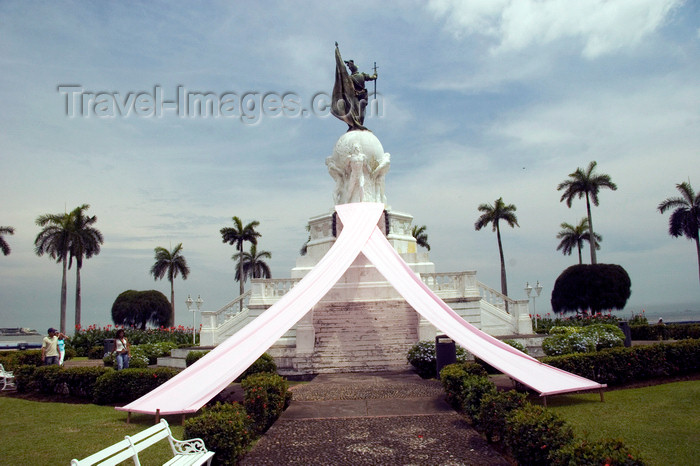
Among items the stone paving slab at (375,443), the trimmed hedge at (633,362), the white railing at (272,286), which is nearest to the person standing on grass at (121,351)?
the stone paving slab at (375,443)

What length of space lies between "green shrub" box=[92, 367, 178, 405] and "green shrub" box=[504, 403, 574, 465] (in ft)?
27.6

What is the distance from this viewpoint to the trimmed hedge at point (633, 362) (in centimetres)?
1172

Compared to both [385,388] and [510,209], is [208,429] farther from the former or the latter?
[510,209]

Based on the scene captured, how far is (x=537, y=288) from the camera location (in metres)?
26.9

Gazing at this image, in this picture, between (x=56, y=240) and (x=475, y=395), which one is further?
(x=56, y=240)

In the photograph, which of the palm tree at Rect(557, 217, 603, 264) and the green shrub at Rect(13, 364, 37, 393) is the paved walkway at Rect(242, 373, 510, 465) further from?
the palm tree at Rect(557, 217, 603, 264)

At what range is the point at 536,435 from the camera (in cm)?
604

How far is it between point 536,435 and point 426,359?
8793mm

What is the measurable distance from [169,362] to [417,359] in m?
9.70

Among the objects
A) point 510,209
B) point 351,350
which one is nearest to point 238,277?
point 510,209

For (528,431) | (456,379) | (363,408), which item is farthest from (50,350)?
(528,431)

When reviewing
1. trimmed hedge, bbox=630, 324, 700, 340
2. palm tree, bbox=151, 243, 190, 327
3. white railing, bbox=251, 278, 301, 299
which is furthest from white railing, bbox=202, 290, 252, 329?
palm tree, bbox=151, 243, 190, 327

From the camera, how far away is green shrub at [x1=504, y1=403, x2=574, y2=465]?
582 centimetres

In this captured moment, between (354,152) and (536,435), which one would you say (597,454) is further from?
(354,152)
